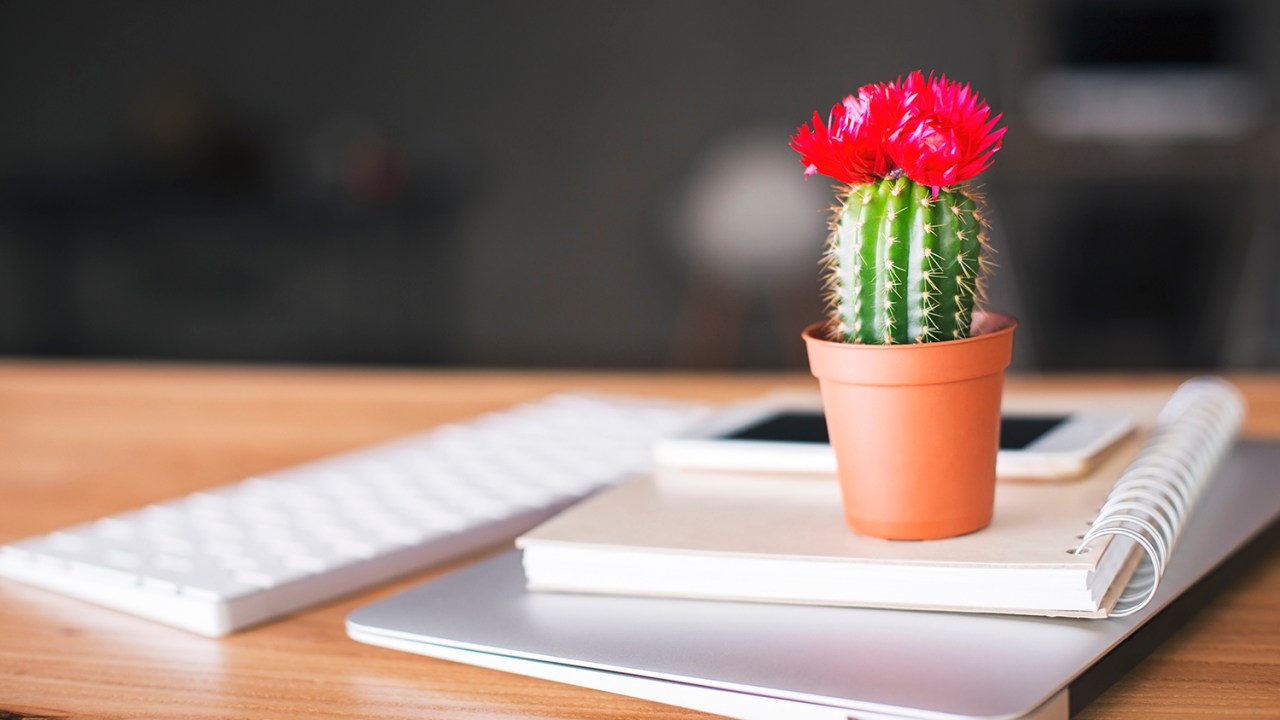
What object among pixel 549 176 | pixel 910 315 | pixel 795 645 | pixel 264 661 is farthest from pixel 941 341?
pixel 549 176

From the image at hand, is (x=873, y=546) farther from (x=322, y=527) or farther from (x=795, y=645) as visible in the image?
(x=322, y=527)

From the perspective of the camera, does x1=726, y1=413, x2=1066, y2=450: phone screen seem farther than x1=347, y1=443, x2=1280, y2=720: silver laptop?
Yes

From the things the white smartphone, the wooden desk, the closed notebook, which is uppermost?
the white smartphone

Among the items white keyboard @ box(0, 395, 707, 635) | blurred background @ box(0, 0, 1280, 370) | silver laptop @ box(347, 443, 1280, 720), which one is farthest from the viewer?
blurred background @ box(0, 0, 1280, 370)

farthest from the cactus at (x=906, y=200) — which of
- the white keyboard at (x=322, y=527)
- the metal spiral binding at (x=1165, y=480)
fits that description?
the white keyboard at (x=322, y=527)

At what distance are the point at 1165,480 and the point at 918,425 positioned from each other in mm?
132

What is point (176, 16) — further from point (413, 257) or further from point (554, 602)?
point (554, 602)

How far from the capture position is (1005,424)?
0.72 meters

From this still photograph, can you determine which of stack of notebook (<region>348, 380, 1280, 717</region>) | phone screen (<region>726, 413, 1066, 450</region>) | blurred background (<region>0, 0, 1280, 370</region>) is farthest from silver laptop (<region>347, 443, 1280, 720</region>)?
blurred background (<region>0, 0, 1280, 370</region>)

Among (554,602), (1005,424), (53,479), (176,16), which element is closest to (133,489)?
(53,479)

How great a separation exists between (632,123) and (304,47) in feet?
4.75

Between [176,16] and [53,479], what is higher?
[176,16]

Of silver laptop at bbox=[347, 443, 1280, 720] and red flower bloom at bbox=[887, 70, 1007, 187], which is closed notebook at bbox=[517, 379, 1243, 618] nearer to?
silver laptop at bbox=[347, 443, 1280, 720]

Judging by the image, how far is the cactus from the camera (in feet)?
1.62
